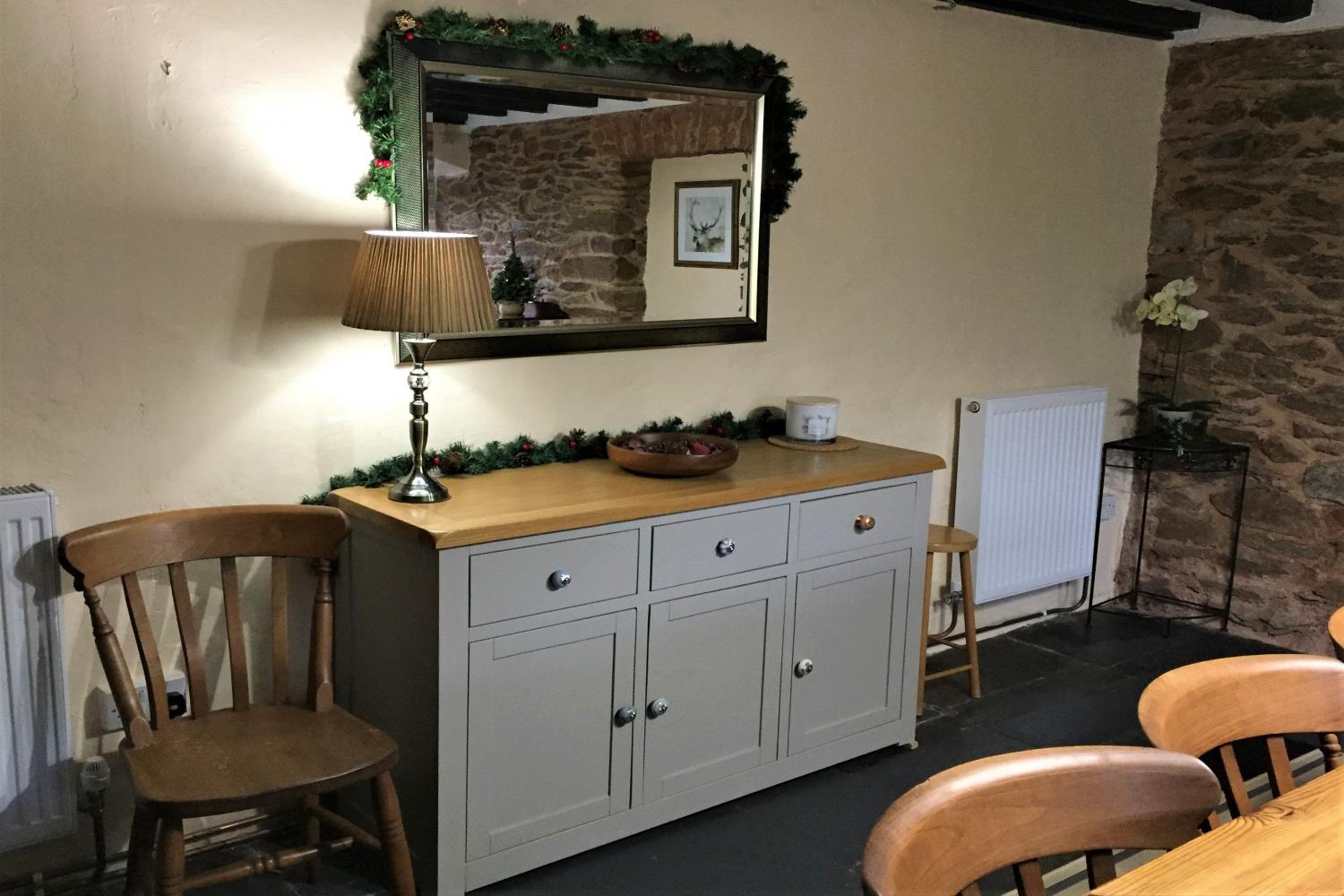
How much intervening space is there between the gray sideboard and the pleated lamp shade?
1.35 ft

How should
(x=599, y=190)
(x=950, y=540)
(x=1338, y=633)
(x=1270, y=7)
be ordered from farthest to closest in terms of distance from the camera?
(x=1270, y=7)
(x=950, y=540)
(x=599, y=190)
(x=1338, y=633)

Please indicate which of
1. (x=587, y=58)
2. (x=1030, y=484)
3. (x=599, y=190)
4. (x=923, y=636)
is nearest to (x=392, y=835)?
(x=599, y=190)

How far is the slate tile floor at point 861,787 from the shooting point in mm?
2781

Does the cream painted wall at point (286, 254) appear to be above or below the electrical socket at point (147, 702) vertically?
above

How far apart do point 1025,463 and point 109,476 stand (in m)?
3.07

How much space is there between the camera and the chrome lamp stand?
8.98ft

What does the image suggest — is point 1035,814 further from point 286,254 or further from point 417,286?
point 286,254

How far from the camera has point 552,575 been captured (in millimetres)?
2684

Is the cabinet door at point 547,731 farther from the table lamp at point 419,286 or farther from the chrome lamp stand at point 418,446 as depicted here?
the table lamp at point 419,286

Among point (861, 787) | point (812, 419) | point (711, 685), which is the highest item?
point (812, 419)

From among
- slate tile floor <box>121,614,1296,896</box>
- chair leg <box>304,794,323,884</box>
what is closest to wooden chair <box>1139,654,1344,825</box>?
slate tile floor <box>121,614,1296,896</box>

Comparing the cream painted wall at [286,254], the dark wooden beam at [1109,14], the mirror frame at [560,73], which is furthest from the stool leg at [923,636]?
the dark wooden beam at [1109,14]

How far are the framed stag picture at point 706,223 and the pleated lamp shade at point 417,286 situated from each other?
0.92 meters

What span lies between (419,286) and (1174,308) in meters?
3.18
